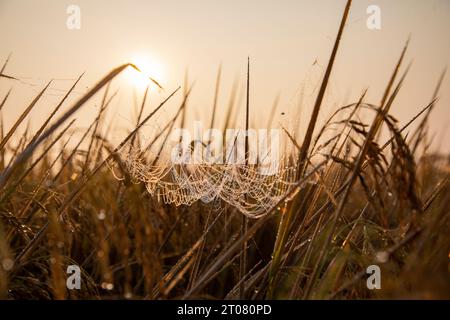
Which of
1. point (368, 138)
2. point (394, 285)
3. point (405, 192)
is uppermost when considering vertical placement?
point (368, 138)

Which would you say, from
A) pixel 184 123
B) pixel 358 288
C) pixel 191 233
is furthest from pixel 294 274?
pixel 184 123

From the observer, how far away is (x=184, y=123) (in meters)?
2.76

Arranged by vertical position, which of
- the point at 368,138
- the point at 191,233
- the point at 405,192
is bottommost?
the point at 191,233

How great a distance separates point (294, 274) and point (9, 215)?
1009 mm

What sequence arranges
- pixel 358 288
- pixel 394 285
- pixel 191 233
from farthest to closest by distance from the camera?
pixel 191 233, pixel 358 288, pixel 394 285

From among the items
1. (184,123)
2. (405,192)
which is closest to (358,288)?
(405,192)

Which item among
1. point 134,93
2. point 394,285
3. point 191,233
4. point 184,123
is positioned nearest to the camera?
point 394,285

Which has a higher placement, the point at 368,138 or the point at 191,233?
the point at 368,138

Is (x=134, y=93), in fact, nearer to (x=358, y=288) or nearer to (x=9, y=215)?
(x=9, y=215)
